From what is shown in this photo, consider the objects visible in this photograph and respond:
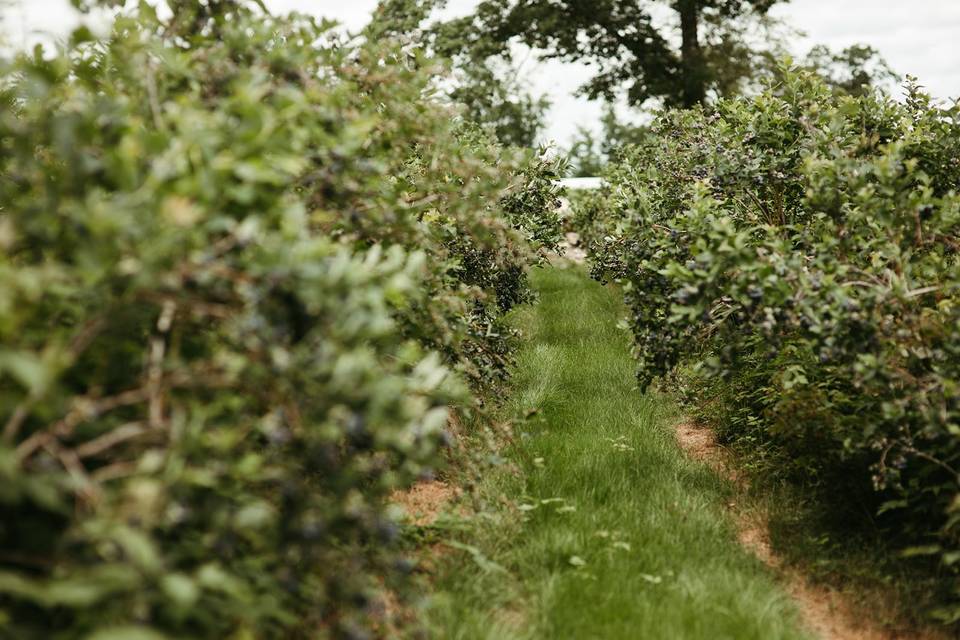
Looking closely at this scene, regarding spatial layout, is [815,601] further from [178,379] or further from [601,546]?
[178,379]

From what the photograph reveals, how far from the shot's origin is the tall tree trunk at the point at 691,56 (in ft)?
59.4

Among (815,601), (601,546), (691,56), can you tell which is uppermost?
(691,56)

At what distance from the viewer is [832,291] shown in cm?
282

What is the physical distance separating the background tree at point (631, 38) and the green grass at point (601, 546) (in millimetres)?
14769

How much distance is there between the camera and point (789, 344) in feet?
13.3

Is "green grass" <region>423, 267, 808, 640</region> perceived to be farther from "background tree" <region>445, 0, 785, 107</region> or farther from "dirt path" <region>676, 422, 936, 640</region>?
"background tree" <region>445, 0, 785, 107</region>

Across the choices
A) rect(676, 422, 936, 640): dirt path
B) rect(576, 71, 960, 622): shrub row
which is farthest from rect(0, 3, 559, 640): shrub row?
rect(676, 422, 936, 640): dirt path

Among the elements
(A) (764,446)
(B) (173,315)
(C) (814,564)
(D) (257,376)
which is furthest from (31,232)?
(A) (764,446)

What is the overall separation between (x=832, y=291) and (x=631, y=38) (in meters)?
18.2

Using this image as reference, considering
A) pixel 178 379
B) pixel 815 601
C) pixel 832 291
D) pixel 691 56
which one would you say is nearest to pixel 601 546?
pixel 815 601

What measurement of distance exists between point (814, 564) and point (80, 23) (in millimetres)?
3639

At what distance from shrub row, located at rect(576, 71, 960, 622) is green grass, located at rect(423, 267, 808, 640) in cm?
61

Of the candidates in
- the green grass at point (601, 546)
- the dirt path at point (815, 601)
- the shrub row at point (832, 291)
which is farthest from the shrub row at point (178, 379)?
the dirt path at point (815, 601)

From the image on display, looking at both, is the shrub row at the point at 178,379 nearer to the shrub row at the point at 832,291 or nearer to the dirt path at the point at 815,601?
the shrub row at the point at 832,291
